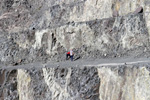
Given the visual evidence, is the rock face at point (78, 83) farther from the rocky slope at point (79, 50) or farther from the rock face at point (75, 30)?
the rock face at point (75, 30)

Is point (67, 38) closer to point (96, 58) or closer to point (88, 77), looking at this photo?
point (96, 58)

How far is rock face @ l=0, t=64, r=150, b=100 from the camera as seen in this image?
26.1 feet

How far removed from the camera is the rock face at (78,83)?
313 inches

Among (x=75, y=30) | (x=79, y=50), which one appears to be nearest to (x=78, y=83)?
(x=79, y=50)

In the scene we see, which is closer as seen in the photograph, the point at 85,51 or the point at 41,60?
the point at 85,51

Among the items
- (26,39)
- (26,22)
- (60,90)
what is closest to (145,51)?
(60,90)

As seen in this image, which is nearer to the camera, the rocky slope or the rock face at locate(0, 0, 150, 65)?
the rocky slope

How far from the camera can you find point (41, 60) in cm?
1431

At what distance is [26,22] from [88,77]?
9.73 meters

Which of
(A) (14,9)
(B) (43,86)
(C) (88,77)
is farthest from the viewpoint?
(A) (14,9)

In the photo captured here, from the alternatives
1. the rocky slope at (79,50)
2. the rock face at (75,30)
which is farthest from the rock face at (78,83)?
the rock face at (75,30)

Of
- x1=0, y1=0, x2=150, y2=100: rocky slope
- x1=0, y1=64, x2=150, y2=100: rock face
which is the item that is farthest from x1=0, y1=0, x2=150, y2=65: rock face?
x1=0, y1=64, x2=150, y2=100: rock face

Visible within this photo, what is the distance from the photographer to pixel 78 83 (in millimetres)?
10047

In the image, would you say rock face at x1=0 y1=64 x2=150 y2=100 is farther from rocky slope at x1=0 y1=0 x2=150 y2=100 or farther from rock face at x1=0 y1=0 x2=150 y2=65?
rock face at x1=0 y1=0 x2=150 y2=65
